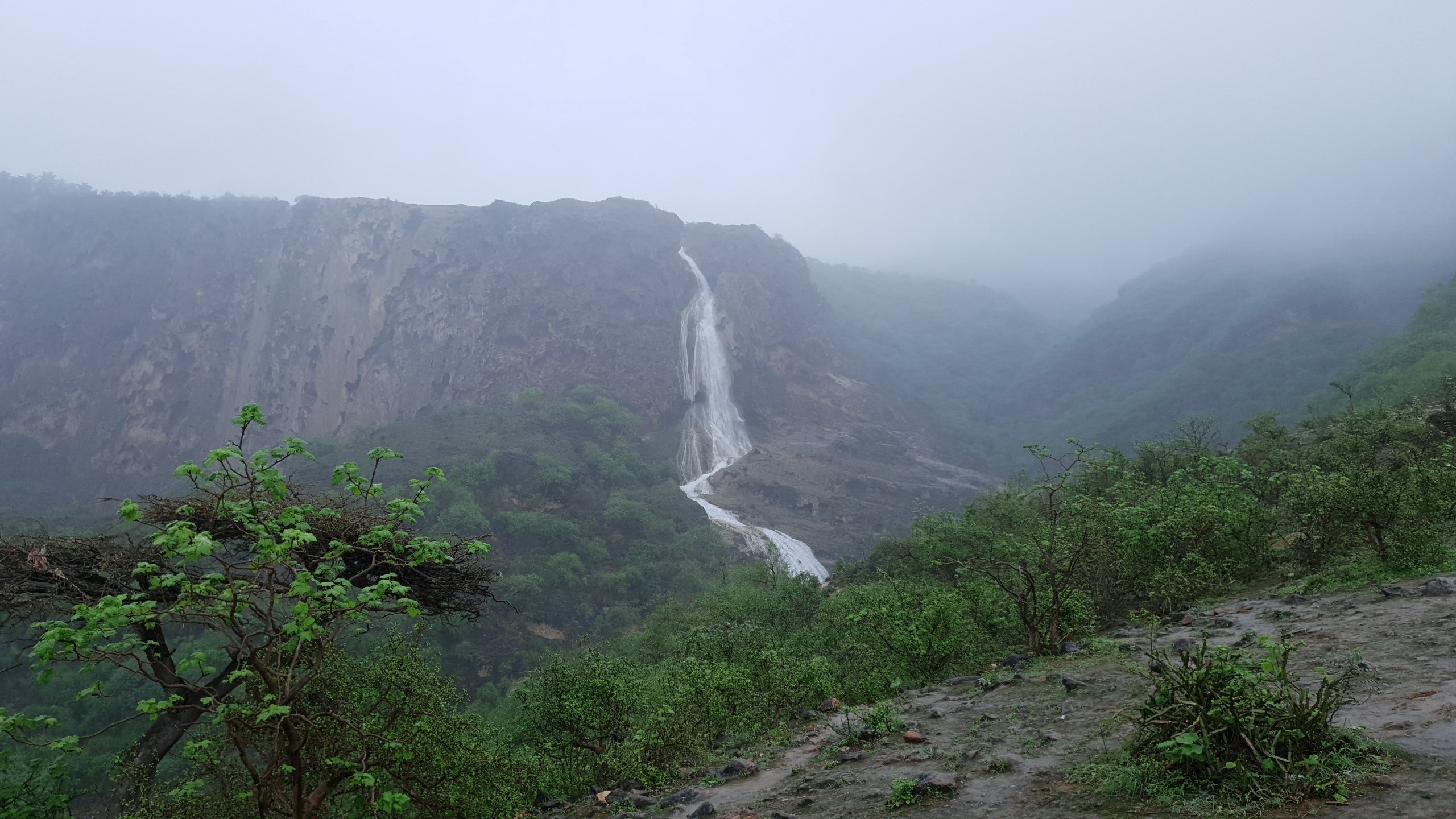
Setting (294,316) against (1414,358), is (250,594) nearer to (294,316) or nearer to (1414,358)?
(1414,358)

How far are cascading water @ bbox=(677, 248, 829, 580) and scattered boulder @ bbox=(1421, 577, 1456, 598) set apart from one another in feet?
150

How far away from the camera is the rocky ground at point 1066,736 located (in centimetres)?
417

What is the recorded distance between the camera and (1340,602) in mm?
8617

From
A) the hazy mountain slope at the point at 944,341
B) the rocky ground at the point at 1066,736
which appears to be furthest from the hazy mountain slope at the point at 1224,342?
the rocky ground at the point at 1066,736

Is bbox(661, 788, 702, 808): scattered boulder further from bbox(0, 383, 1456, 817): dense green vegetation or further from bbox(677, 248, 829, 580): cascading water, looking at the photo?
bbox(677, 248, 829, 580): cascading water

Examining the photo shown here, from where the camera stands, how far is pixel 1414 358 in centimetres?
3919

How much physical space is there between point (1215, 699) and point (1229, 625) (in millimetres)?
6003

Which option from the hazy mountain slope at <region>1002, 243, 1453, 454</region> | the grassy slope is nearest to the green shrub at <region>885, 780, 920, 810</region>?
the grassy slope

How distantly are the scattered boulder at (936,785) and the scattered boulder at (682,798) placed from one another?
8.47 feet

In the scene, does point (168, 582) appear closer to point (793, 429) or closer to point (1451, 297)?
point (1451, 297)

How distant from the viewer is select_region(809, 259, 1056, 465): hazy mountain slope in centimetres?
8925

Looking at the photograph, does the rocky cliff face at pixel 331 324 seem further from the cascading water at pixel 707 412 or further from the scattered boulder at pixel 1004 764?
the scattered boulder at pixel 1004 764

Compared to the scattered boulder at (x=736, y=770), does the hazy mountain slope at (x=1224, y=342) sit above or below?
above

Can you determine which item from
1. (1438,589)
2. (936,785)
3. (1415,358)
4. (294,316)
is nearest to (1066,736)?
(936,785)
